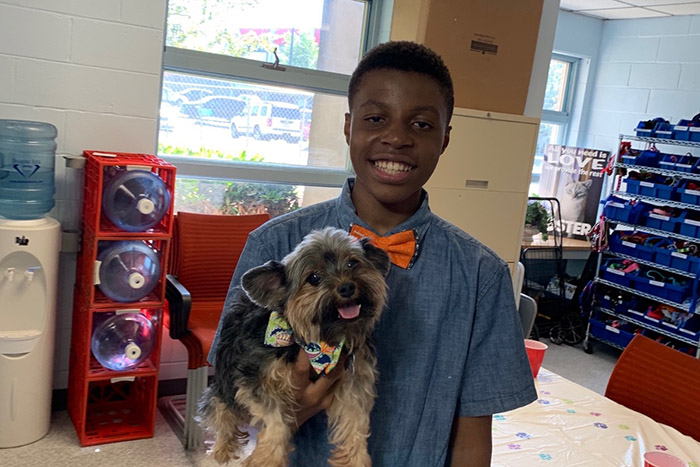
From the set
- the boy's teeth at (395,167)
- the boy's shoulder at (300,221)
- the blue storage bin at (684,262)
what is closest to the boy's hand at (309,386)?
the boy's shoulder at (300,221)

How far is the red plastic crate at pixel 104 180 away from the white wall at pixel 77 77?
0.16m

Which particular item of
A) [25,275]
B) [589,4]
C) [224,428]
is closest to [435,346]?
[224,428]

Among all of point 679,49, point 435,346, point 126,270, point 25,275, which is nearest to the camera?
point 435,346

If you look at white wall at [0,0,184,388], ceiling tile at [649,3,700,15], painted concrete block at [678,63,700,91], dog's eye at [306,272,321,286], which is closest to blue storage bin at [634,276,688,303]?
painted concrete block at [678,63,700,91]

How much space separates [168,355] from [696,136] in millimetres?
4195

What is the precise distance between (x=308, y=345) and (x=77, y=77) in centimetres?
268

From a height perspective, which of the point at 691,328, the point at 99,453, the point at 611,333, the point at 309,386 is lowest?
the point at 99,453

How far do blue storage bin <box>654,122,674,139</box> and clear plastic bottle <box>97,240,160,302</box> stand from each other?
4160 mm

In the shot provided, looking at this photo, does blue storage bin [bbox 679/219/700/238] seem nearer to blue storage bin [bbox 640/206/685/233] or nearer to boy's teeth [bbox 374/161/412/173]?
blue storage bin [bbox 640/206/685/233]

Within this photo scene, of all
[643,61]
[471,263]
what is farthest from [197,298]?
[643,61]

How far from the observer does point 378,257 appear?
3.74 ft

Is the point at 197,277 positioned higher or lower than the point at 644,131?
lower

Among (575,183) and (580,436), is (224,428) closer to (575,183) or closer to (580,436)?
(580,436)

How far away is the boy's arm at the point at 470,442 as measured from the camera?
1203mm
